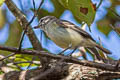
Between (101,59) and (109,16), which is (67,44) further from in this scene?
(109,16)

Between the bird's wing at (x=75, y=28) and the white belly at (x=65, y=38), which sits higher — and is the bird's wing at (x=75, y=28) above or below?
above

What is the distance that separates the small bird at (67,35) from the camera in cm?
412

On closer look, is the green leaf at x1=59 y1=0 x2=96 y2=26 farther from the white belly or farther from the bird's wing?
the bird's wing

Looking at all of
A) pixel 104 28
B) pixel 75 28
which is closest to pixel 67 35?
pixel 75 28

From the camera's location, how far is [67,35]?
415cm

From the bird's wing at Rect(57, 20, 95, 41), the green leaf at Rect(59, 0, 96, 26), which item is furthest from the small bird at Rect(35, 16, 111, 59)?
the green leaf at Rect(59, 0, 96, 26)

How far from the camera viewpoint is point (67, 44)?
164 inches

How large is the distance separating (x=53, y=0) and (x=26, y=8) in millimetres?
566

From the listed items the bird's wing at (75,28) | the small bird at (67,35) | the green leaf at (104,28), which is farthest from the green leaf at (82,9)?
the green leaf at (104,28)

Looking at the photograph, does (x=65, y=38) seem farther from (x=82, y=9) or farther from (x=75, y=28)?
(x=82, y=9)

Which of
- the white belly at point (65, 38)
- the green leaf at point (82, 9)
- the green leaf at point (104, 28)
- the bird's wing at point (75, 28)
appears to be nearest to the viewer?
the green leaf at point (82, 9)

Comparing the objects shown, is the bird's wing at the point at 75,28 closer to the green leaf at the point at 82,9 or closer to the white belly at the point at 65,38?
the white belly at the point at 65,38

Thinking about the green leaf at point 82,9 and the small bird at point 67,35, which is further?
the small bird at point 67,35

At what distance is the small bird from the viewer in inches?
162
